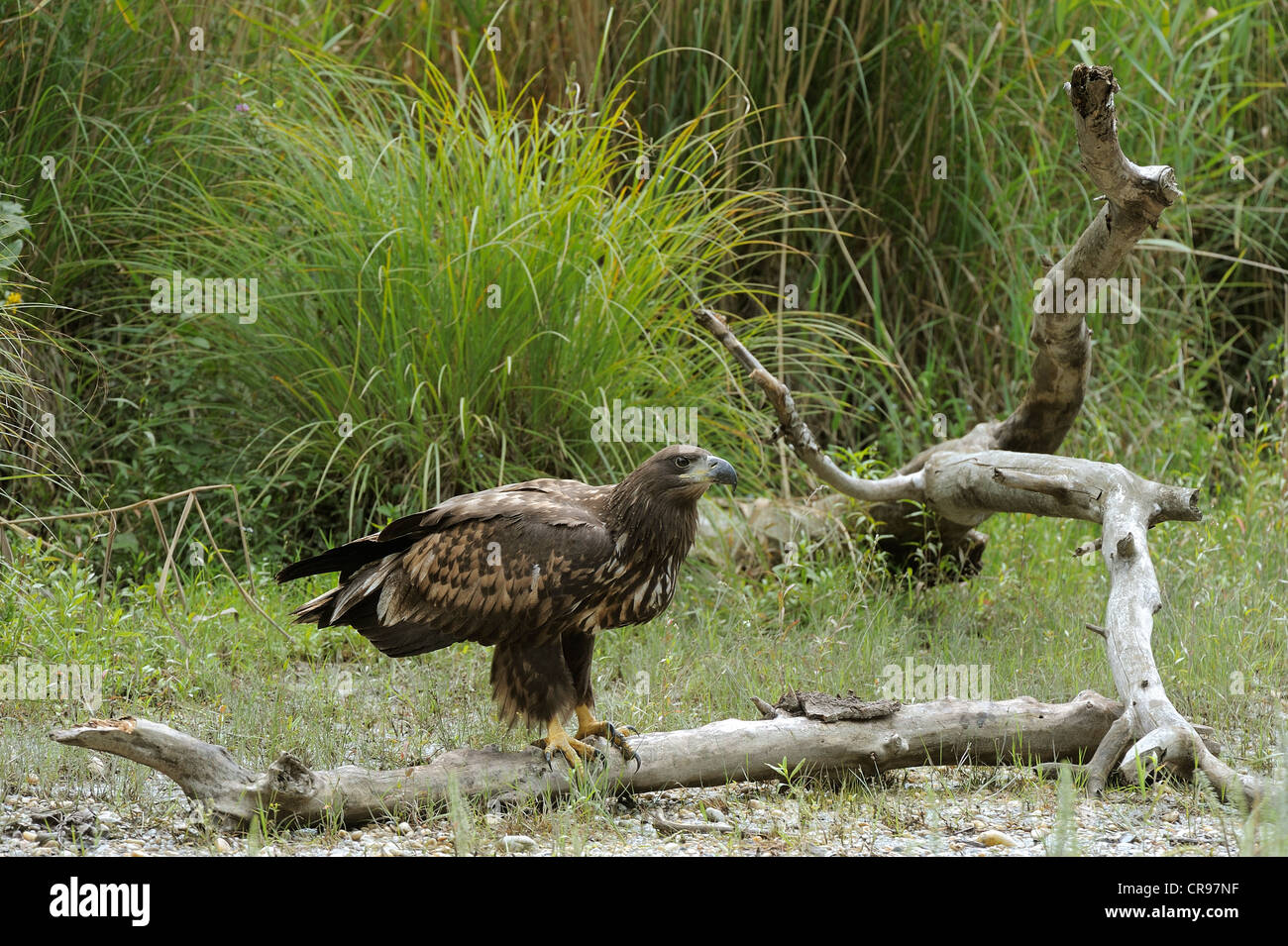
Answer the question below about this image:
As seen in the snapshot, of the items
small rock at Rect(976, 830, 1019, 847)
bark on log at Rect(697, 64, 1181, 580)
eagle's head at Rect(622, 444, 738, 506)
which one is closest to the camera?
small rock at Rect(976, 830, 1019, 847)

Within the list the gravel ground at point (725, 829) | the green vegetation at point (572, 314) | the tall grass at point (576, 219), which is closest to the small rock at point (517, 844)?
the gravel ground at point (725, 829)

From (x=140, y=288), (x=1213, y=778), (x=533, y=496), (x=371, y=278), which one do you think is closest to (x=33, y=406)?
(x=140, y=288)

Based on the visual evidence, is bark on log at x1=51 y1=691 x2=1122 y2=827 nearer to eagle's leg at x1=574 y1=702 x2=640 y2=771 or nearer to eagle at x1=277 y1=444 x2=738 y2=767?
eagle's leg at x1=574 y1=702 x2=640 y2=771

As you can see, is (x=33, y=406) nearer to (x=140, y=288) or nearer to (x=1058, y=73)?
Result: (x=140, y=288)

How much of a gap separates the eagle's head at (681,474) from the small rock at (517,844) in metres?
0.94

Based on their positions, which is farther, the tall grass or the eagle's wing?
the tall grass

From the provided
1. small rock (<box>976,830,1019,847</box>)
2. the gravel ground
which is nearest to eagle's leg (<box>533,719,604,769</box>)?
the gravel ground


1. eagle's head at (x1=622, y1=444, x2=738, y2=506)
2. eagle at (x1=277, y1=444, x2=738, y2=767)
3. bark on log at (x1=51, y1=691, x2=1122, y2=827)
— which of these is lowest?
bark on log at (x1=51, y1=691, x2=1122, y2=827)

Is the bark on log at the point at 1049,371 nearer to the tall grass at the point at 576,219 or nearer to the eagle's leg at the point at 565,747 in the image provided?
the tall grass at the point at 576,219

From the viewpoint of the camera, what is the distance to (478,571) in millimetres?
3410

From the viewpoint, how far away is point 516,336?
548 centimetres

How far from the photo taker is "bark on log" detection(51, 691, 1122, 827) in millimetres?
2982

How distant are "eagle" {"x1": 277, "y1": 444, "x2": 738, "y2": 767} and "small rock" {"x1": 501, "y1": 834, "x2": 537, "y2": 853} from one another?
12.5 inches
